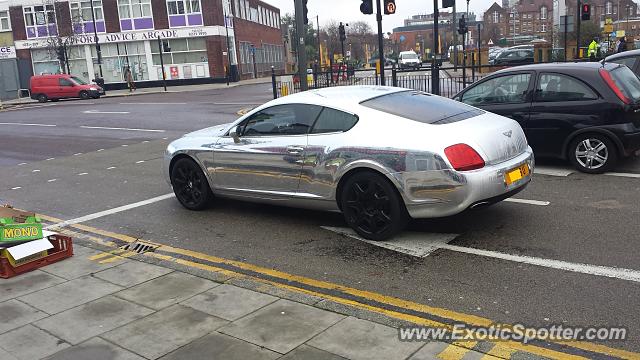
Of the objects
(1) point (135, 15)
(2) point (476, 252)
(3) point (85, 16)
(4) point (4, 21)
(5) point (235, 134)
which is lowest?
(2) point (476, 252)

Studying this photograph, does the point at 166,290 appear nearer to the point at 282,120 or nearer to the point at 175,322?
the point at 175,322

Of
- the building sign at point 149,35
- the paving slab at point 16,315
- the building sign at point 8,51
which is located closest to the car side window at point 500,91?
the paving slab at point 16,315

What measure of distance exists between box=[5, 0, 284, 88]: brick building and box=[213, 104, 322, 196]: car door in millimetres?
44403

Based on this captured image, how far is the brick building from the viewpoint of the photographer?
49.2m

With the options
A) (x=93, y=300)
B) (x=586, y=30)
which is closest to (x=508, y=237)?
(x=93, y=300)

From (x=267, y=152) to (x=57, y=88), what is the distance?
122 feet

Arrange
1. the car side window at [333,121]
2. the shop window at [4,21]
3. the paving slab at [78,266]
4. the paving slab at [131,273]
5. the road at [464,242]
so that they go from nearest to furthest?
the road at [464,242]
the paving slab at [131,273]
the paving slab at [78,266]
the car side window at [333,121]
the shop window at [4,21]

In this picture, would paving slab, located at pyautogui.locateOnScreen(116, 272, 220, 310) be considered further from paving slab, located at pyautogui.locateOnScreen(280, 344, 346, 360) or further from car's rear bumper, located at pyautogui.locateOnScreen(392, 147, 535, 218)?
car's rear bumper, located at pyautogui.locateOnScreen(392, 147, 535, 218)

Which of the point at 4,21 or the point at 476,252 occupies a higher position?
the point at 4,21

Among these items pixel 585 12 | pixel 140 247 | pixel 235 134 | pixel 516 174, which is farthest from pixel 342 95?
pixel 585 12

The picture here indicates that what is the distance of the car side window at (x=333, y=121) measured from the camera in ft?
19.3

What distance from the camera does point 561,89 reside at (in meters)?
8.19

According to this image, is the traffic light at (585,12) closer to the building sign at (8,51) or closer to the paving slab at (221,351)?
the paving slab at (221,351)

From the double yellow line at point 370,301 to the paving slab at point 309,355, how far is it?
0.68 m
